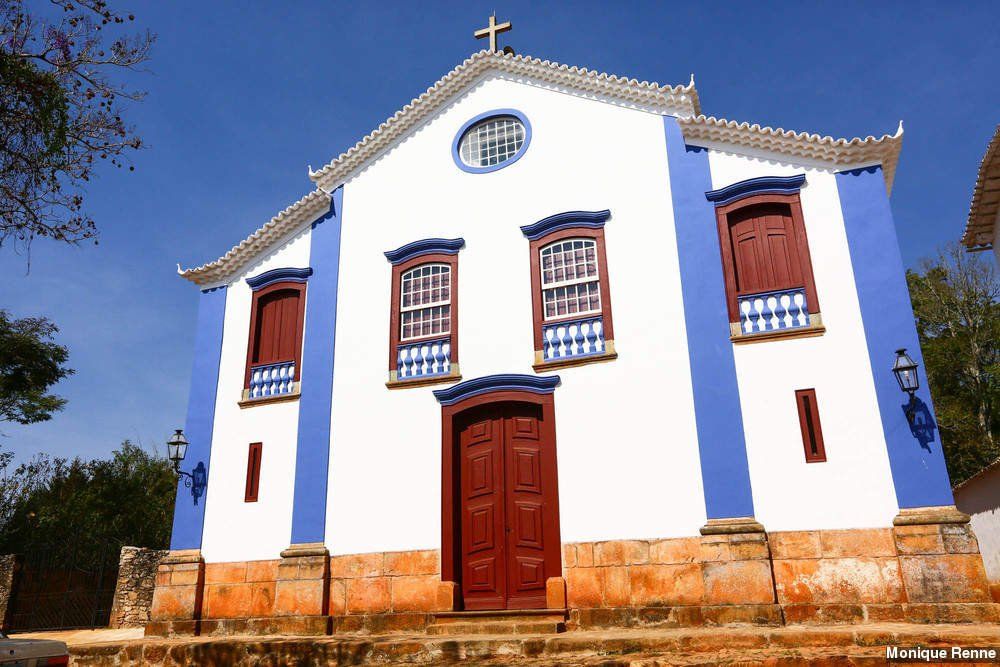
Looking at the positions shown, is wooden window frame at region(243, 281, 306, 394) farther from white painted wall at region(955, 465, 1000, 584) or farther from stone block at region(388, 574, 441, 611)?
white painted wall at region(955, 465, 1000, 584)

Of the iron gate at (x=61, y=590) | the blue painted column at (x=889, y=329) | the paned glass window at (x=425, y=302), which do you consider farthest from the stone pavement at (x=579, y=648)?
the iron gate at (x=61, y=590)

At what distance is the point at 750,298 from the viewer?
34.6 feet

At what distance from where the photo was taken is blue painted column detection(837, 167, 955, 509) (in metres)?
9.07

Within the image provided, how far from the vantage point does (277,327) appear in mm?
13219

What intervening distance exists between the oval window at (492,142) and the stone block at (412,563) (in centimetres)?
646

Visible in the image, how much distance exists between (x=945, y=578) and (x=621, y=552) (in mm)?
3825

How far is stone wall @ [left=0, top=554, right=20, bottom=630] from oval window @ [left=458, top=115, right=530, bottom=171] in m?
Answer: 12.5

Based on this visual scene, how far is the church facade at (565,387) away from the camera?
30.9 feet

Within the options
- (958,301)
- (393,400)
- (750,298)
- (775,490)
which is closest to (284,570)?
(393,400)

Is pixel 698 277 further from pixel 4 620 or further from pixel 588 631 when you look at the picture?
pixel 4 620

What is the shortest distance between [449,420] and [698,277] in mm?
4336

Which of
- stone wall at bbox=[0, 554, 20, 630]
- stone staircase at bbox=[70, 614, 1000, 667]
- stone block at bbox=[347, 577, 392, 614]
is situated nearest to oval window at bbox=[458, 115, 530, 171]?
stone block at bbox=[347, 577, 392, 614]

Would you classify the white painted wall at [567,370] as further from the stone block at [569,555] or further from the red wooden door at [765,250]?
the red wooden door at [765,250]

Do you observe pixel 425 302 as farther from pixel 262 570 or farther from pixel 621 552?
pixel 621 552
